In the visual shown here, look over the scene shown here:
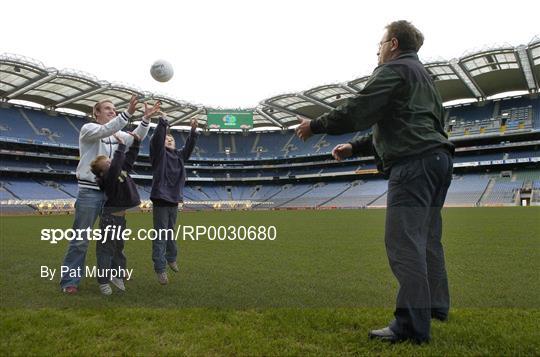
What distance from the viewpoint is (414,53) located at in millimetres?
2895

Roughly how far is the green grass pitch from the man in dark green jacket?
286mm

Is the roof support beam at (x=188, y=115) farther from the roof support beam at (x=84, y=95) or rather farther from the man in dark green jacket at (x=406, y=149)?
the man in dark green jacket at (x=406, y=149)

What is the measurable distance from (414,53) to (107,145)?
359 cm

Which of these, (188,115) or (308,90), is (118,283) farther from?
(188,115)

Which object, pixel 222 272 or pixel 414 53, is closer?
pixel 414 53

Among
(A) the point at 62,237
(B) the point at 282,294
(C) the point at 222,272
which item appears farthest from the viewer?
(A) the point at 62,237

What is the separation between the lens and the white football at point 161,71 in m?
7.19

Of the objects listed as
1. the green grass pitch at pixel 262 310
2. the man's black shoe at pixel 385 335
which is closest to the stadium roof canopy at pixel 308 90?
the green grass pitch at pixel 262 310

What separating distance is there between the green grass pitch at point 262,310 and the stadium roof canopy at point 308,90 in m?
32.9

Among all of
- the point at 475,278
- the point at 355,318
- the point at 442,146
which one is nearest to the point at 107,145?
the point at 355,318

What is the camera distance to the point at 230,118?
162 feet

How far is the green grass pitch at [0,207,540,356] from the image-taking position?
2443 millimetres

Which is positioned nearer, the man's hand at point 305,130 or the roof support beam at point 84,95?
the man's hand at point 305,130

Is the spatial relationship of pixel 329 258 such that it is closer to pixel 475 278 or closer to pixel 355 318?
pixel 475 278
